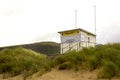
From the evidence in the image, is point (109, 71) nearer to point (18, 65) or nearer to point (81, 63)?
point (81, 63)

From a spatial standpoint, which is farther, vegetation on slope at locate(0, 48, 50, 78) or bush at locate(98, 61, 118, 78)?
vegetation on slope at locate(0, 48, 50, 78)

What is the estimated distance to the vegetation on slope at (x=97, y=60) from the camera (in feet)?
50.5

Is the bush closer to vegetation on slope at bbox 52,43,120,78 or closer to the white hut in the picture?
vegetation on slope at bbox 52,43,120,78

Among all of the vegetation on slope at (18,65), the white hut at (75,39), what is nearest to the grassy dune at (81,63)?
the vegetation on slope at (18,65)

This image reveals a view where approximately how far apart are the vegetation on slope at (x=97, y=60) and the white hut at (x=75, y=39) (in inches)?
288

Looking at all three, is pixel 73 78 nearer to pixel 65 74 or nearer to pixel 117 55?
pixel 65 74

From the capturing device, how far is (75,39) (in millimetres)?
27172

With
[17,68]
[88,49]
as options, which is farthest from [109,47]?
[17,68]

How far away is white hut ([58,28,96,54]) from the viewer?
26.8 metres

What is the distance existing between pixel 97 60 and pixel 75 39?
34.1 ft

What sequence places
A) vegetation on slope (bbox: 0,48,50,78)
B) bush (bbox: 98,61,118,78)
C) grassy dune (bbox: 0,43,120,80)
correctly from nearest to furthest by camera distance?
bush (bbox: 98,61,118,78) → grassy dune (bbox: 0,43,120,80) → vegetation on slope (bbox: 0,48,50,78)

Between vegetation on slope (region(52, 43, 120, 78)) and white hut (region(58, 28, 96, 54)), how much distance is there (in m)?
7.32

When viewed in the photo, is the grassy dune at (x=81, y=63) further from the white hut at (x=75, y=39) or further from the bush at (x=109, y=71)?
the white hut at (x=75, y=39)

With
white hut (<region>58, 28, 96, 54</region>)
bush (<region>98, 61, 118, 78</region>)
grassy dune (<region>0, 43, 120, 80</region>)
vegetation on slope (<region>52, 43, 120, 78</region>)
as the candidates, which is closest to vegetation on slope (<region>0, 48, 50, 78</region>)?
grassy dune (<region>0, 43, 120, 80</region>)
